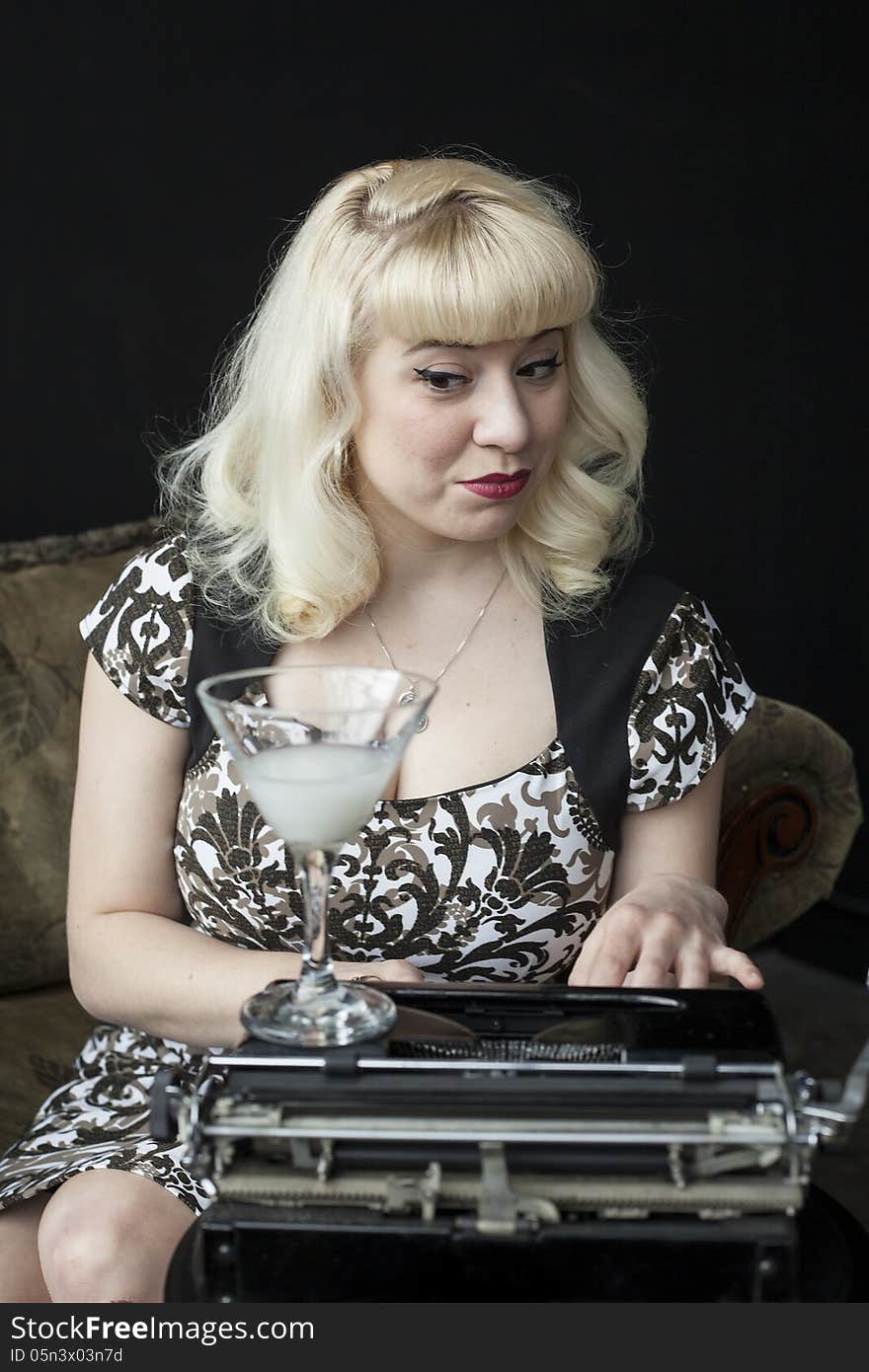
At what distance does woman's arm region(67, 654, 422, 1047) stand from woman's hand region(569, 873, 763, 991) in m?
0.47

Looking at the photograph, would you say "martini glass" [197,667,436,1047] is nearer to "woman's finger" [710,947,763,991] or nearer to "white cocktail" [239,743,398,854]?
"white cocktail" [239,743,398,854]

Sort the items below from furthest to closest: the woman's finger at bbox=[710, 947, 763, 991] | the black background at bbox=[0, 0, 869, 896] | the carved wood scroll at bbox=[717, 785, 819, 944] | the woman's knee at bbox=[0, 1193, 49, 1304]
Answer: the black background at bbox=[0, 0, 869, 896], the carved wood scroll at bbox=[717, 785, 819, 944], the woman's knee at bbox=[0, 1193, 49, 1304], the woman's finger at bbox=[710, 947, 763, 991]

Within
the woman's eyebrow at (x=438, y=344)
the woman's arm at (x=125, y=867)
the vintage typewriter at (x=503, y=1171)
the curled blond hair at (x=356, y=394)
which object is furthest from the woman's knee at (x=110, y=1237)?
the woman's eyebrow at (x=438, y=344)

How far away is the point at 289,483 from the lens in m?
1.95

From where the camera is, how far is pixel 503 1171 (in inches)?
39.9

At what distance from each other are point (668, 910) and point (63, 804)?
4.36 feet

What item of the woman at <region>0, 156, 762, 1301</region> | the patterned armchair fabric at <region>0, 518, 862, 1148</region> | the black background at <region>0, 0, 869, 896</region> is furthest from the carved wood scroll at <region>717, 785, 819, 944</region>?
the black background at <region>0, 0, 869, 896</region>

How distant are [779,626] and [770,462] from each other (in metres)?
0.45

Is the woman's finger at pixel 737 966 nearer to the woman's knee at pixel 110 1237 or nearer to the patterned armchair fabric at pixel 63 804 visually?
the woman's knee at pixel 110 1237

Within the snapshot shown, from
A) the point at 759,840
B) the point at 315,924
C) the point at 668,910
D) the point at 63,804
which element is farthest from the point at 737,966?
the point at 63,804

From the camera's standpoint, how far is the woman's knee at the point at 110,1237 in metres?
1.45

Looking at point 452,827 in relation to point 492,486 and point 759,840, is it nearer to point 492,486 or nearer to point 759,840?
point 492,486

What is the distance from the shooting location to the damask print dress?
1.85 metres

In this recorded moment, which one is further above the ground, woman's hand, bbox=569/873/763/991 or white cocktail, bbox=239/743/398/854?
white cocktail, bbox=239/743/398/854
